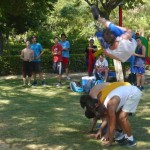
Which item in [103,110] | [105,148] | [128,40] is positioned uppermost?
[128,40]

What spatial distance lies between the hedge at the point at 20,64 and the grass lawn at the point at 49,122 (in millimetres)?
5269

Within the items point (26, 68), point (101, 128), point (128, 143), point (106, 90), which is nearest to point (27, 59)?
point (26, 68)

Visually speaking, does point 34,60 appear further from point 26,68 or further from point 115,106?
point 115,106

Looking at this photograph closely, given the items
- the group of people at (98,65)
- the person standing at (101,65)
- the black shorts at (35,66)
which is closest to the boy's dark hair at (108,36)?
the group of people at (98,65)

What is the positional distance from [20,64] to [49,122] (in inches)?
383

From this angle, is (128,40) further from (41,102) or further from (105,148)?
(41,102)

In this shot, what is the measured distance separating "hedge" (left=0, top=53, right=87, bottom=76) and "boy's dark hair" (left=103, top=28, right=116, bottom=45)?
11.5 metres

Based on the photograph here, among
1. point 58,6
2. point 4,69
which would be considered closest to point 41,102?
point 4,69

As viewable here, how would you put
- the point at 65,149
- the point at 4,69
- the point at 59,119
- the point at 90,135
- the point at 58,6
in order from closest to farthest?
1. the point at 65,149
2. the point at 90,135
3. the point at 59,119
4. the point at 4,69
5. the point at 58,6

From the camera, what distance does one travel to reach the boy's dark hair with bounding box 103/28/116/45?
5.48 m

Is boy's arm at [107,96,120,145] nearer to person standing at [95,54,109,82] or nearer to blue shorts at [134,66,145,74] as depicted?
blue shorts at [134,66,145,74]

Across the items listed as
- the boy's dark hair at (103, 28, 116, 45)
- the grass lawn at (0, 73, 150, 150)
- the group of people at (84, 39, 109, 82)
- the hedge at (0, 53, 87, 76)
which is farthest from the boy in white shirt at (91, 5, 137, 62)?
the hedge at (0, 53, 87, 76)

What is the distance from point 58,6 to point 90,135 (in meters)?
31.3

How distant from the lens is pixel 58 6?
3684 cm
